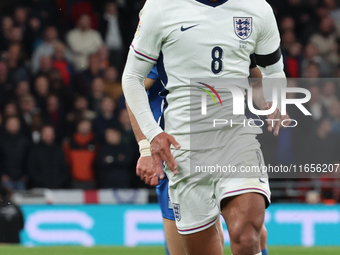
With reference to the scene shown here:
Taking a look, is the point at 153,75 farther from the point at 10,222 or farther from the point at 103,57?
the point at 103,57

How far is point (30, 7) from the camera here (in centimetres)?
1109

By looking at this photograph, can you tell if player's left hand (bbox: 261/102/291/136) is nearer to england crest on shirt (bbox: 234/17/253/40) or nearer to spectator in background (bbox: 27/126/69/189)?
→ england crest on shirt (bbox: 234/17/253/40)

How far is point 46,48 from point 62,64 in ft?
1.54

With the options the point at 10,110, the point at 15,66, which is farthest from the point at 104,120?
the point at 15,66

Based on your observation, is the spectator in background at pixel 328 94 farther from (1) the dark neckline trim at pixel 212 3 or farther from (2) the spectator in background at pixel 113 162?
(1) the dark neckline trim at pixel 212 3

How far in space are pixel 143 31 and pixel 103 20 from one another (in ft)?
25.4

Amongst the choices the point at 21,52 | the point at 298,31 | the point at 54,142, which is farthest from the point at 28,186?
the point at 298,31

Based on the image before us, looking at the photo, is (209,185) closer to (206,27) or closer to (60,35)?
(206,27)

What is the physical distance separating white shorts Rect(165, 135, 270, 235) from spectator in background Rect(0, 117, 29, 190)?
5807mm

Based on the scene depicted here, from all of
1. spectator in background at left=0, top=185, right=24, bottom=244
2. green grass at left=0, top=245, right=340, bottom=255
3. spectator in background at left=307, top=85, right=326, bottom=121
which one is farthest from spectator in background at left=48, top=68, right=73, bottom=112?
spectator in background at left=307, top=85, right=326, bottom=121

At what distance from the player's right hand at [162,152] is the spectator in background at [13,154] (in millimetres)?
5962

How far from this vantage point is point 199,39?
336 cm

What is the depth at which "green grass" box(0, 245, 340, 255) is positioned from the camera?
705 centimetres

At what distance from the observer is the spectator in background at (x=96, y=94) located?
9656 millimetres
